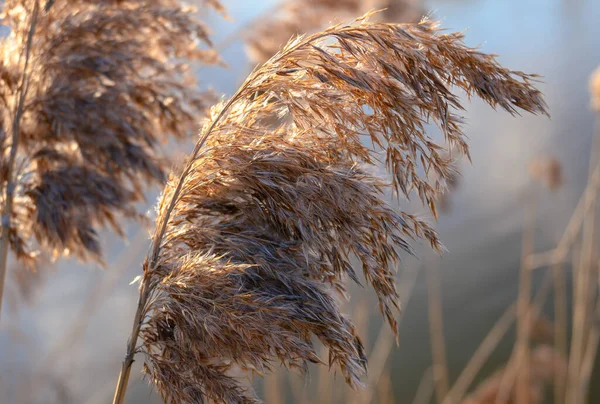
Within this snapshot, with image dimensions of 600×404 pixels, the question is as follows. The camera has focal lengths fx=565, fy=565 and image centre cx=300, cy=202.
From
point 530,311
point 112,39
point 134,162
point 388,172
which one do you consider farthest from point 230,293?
point 530,311

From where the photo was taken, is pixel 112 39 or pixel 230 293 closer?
pixel 230 293

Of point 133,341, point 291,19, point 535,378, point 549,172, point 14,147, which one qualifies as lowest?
point 535,378

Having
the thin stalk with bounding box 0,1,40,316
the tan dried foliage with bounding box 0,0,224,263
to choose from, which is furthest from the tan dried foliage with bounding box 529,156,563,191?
the thin stalk with bounding box 0,1,40,316

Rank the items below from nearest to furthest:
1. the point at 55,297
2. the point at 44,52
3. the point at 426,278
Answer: the point at 44,52, the point at 55,297, the point at 426,278

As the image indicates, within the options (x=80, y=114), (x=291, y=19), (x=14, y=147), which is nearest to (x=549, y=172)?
(x=291, y=19)

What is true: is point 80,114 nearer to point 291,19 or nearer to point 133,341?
point 133,341

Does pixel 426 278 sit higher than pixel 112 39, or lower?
lower

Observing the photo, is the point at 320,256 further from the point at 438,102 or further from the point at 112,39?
the point at 112,39
